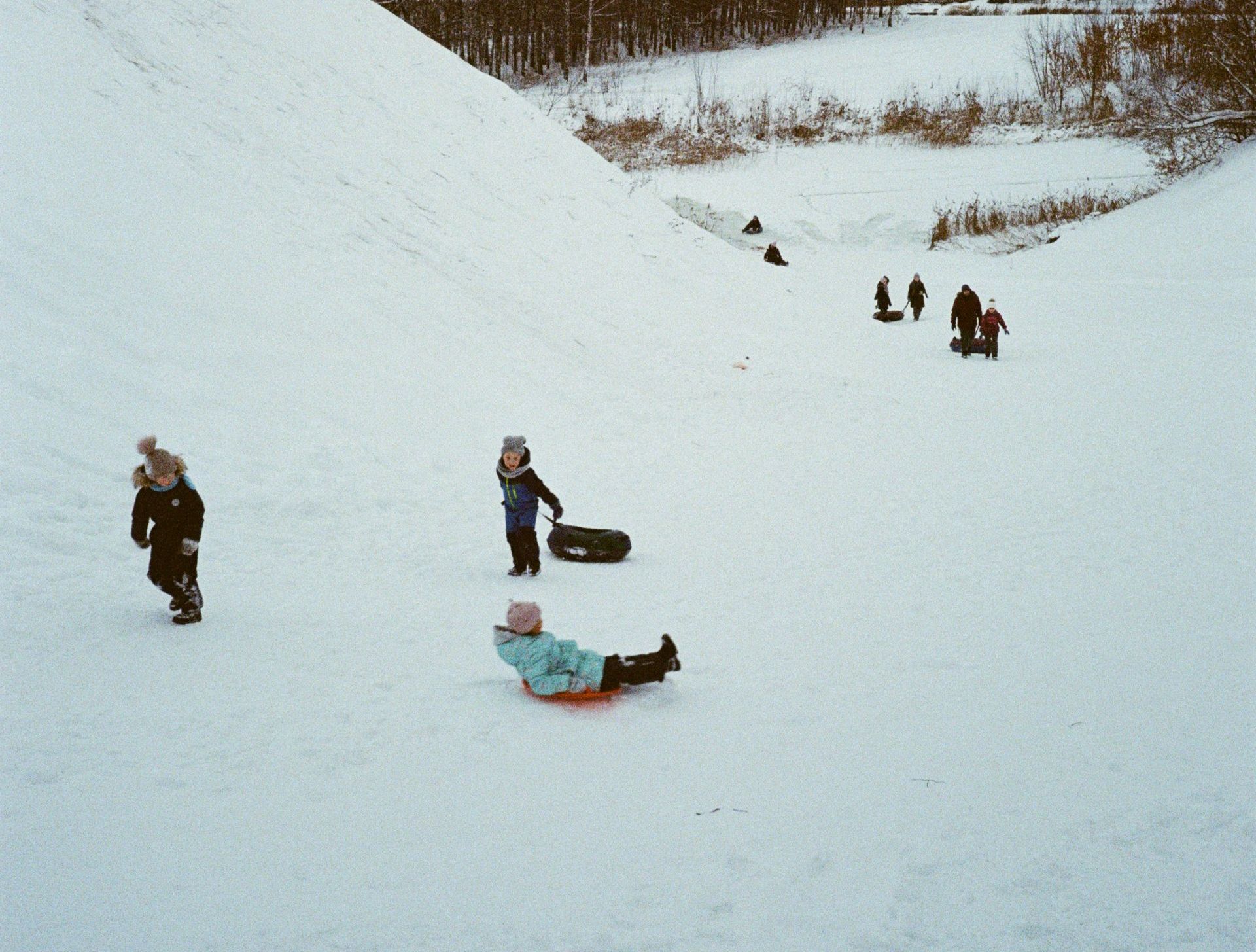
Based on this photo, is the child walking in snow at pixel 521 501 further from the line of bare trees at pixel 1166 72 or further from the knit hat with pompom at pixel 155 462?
the line of bare trees at pixel 1166 72

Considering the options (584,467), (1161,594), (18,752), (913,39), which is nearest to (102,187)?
(584,467)

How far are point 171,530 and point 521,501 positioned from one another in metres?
3.13

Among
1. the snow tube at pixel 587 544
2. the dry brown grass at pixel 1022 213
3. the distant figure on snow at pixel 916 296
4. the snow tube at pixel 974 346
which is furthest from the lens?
the dry brown grass at pixel 1022 213

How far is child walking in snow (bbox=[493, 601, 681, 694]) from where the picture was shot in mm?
5648

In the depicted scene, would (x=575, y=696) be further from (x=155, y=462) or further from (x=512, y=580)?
(x=155, y=462)

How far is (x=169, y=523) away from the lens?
250 inches

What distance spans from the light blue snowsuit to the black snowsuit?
2561 mm

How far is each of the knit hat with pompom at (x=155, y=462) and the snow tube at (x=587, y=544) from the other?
3.82 m

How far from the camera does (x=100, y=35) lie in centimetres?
1457

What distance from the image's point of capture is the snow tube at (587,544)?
9156mm

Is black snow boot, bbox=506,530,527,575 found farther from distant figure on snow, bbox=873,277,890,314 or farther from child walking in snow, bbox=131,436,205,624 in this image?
distant figure on snow, bbox=873,277,890,314

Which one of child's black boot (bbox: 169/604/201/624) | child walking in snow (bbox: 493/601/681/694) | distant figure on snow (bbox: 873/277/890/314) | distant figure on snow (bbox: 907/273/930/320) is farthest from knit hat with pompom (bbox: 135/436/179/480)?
distant figure on snow (bbox: 907/273/930/320)

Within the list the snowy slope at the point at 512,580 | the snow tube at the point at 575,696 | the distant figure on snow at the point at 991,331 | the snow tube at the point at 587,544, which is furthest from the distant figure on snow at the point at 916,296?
the snow tube at the point at 575,696

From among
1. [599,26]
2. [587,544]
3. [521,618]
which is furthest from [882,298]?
[599,26]
